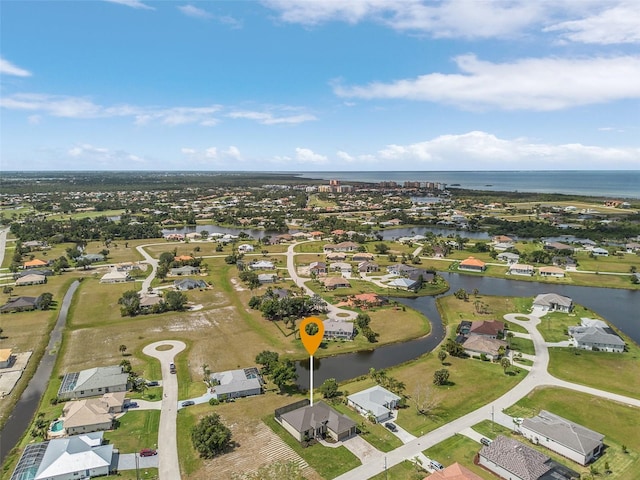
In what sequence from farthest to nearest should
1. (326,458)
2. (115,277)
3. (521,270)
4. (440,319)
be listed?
1. (521,270)
2. (115,277)
3. (440,319)
4. (326,458)

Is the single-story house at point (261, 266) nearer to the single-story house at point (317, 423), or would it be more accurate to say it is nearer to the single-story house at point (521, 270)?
the single-story house at point (521, 270)

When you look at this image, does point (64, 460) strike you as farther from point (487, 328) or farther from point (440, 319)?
point (440, 319)

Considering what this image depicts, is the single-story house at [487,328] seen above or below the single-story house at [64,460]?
above

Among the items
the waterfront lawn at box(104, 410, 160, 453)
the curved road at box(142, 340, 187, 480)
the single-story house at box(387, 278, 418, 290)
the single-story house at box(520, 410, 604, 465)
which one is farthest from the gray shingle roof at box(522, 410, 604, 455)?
the single-story house at box(387, 278, 418, 290)

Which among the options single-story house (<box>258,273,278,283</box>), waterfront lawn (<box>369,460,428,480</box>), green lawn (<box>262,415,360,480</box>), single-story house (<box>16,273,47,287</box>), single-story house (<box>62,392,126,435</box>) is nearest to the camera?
waterfront lawn (<box>369,460,428,480</box>)

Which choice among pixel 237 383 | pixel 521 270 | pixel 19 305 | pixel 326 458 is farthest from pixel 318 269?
pixel 326 458

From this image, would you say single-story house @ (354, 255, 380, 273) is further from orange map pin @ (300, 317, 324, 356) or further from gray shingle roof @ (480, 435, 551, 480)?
gray shingle roof @ (480, 435, 551, 480)

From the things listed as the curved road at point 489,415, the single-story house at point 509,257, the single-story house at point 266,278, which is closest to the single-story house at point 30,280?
the single-story house at point 266,278
